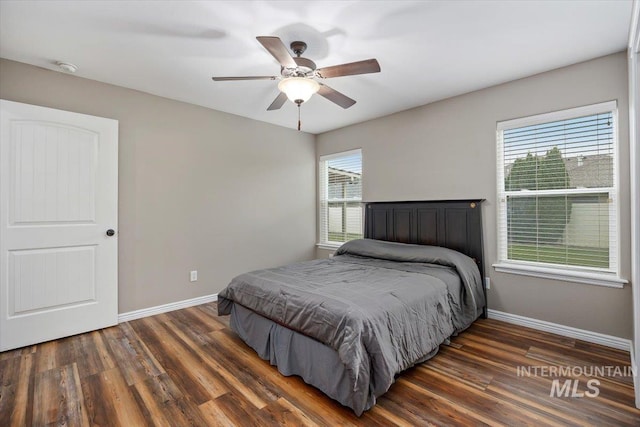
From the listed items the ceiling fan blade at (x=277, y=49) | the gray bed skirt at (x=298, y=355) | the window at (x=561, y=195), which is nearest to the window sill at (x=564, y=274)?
the window at (x=561, y=195)

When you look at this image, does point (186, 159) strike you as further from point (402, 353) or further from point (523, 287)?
point (523, 287)

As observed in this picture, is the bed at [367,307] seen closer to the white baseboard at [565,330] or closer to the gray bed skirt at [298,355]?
the gray bed skirt at [298,355]

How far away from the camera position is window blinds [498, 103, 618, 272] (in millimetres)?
2592

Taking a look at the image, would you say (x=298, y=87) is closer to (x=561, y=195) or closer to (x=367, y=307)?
(x=367, y=307)

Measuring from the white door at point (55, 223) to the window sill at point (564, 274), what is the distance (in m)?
4.01

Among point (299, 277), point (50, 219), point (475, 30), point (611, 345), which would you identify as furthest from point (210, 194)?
point (611, 345)

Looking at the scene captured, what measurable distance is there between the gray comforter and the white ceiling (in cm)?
185

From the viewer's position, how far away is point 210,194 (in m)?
3.85

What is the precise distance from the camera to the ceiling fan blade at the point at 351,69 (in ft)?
6.64

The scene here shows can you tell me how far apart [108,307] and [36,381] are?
943mm

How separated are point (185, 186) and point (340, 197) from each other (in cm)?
235

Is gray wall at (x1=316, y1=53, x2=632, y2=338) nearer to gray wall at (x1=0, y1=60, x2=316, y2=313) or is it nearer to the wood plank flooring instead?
the wood plank flooring

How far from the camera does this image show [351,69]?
211 centimetres

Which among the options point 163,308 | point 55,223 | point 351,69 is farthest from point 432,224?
point 55,223
